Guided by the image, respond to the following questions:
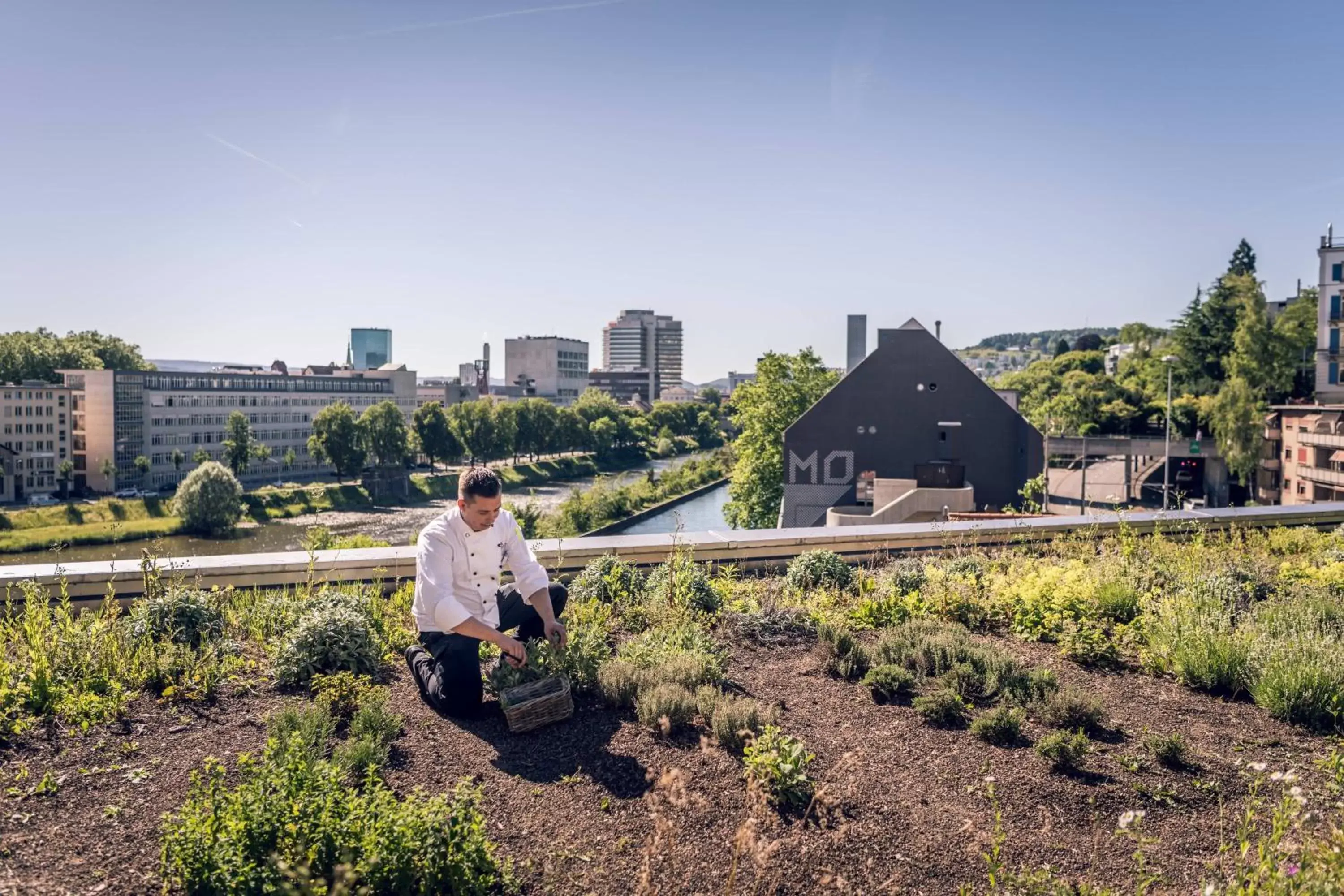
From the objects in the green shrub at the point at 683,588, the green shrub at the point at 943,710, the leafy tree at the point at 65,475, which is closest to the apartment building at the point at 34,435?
the leafy tree at the point at 65,475

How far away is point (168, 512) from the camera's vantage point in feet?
181

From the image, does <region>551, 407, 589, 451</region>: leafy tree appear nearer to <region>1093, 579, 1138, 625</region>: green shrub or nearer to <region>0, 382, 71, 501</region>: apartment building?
<region>0, 382, 71, 501</region>: apartment building

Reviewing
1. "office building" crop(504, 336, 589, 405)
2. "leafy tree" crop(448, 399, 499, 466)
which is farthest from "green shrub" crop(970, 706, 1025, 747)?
"office building" crop(504, 336, 589, 405)

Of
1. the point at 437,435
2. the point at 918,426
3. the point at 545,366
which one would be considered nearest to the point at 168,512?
the point at 437,435

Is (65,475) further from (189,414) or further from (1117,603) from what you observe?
(1117,603)

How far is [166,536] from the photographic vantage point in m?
50.2

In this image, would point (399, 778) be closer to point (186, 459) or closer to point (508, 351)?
point (186, 459)

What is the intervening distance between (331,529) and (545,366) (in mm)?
107776

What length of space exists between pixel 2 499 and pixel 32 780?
66.2 meters

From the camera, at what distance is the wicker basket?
13.8ft

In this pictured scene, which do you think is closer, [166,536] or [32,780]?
[32,780]

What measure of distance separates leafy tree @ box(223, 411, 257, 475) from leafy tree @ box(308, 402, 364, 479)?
4994 mm

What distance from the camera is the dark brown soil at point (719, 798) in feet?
10.2

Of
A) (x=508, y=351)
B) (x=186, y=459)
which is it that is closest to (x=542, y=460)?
(x=186, y=459)
